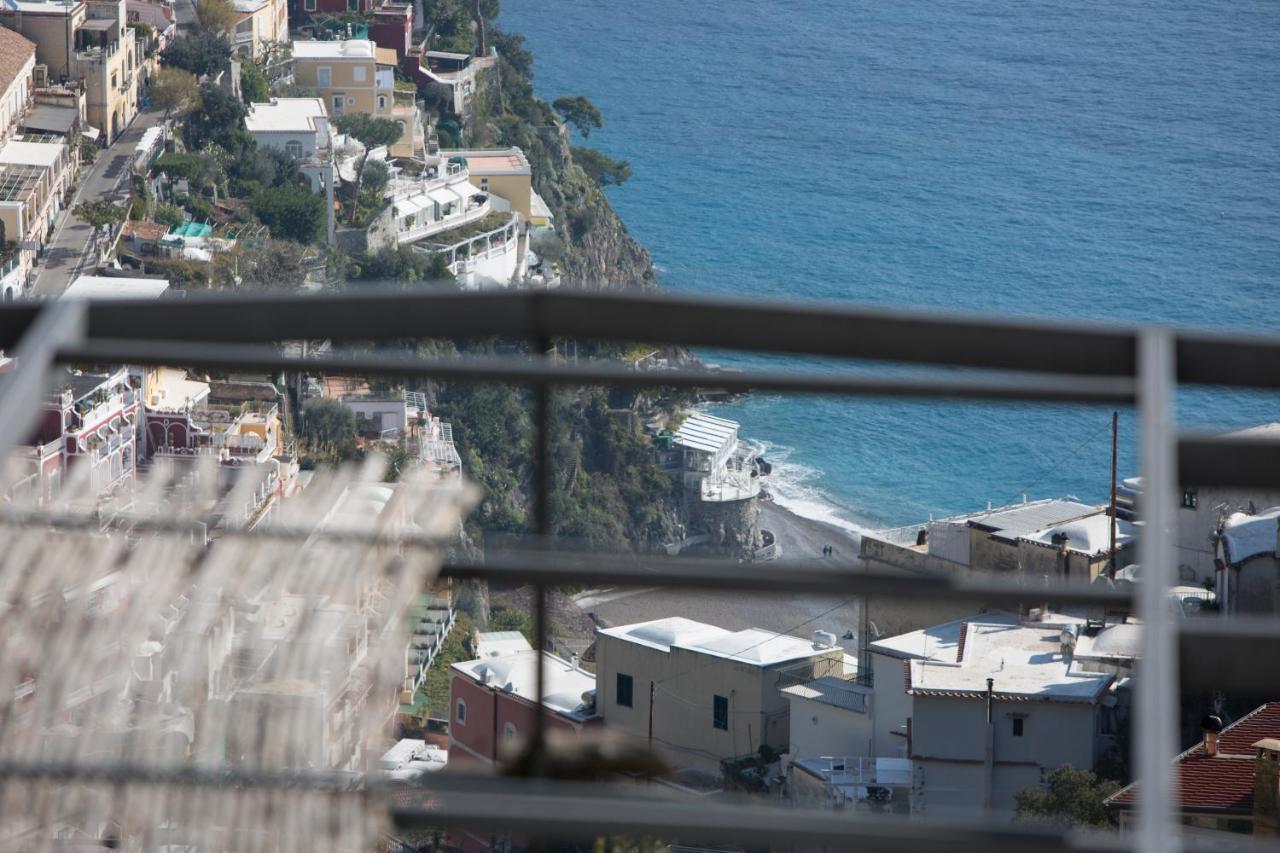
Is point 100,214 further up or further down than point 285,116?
further down

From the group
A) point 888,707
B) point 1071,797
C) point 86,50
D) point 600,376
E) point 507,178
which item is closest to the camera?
point 600,376

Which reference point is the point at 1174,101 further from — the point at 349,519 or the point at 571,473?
the point at 349,519

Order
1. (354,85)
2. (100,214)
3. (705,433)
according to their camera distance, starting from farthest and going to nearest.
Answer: (354,85) → (705,433) → (100,214)

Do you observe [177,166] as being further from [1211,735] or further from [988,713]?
[1211,735]

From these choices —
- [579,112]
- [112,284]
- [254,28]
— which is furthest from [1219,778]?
[579,112]

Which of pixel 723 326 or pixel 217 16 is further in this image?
pixel 217 16

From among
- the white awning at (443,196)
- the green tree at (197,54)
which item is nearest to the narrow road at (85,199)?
the green tree at (197,54)

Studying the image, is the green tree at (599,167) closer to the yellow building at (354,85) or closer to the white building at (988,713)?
the yellow building at (354,85)
